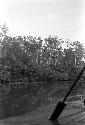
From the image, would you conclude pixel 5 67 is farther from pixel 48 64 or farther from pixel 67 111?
pixel 67 111

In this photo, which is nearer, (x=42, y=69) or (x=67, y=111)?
(x=67, y=111)

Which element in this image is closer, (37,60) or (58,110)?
(58,110)

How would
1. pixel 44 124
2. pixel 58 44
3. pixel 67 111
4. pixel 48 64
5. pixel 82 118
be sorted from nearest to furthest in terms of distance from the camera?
pixel 44 124 → pixel 82 118 → pixel 67 111 → pixel 48 64 → pixel 58 44

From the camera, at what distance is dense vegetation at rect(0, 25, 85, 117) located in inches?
1640

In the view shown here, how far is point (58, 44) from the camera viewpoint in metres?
49.9

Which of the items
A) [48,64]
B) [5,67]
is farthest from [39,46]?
[5,67]

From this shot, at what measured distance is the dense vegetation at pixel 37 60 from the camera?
137 ft

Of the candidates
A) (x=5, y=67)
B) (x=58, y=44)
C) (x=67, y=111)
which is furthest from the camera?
(x=58, y=44)

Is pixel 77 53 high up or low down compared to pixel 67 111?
up

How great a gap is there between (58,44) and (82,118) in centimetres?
4191

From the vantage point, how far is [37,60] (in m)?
46.2

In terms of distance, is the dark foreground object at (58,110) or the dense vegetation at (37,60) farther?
the dense vegetation at (37,60)

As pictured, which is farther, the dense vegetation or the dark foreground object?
the dense vegetation

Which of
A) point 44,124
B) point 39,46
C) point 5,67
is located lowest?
point 44,124
